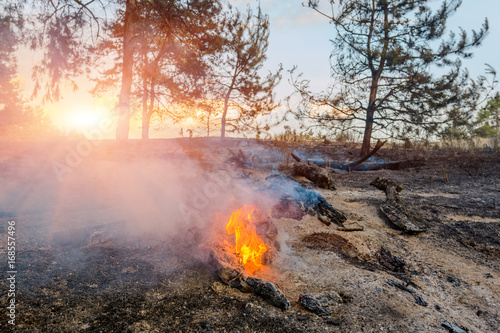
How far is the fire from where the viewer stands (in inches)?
116

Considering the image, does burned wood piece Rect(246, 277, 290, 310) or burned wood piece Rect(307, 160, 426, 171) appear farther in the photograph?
burned wood piece Rect(307, 160, 426, 171)

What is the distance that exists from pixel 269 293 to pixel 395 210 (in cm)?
325

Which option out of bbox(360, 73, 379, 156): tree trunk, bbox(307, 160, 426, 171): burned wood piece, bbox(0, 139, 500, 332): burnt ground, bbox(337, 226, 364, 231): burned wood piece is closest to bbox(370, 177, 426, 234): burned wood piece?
bbox(0, 139, 500, 332): burnt ground

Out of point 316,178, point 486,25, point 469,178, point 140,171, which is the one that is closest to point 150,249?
point 140,171

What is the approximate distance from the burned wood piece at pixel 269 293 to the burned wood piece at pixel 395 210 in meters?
2.78

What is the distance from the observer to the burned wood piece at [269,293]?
2.21 metres

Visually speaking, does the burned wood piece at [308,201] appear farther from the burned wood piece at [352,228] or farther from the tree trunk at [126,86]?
the tree trunk at [126,86]

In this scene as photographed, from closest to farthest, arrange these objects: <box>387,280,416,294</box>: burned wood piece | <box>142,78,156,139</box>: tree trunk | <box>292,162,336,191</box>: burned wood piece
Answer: <box>387,280,416,294</box>: burned wood piece < <box>292,162,336,191</box>: burned wood piece < <box>142,78,156,139</box>: tree trunk

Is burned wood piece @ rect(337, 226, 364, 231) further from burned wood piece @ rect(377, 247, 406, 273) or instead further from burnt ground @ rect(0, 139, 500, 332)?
burned wood piece @ rect(377, 247, 406, 273)

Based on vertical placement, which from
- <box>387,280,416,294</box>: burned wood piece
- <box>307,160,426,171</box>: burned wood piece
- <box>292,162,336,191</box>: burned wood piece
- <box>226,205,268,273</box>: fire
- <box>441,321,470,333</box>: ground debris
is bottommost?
<box>441,321,470,333</box>: ground debris

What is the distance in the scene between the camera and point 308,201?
14.9ft

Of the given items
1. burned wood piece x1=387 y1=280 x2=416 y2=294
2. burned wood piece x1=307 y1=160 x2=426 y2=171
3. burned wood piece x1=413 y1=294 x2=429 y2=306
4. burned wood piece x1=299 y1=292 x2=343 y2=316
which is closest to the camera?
burned wood piece x1=299 y1=292 x2=343 y2=316

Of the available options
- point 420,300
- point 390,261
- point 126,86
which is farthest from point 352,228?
point 126,86

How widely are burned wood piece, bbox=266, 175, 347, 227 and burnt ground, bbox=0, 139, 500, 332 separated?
295 millimetres
